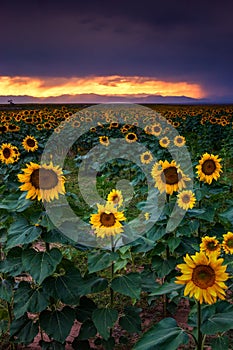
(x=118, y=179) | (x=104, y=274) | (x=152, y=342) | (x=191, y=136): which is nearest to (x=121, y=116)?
(x=191, y=136)

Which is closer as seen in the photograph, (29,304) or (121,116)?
(29,304)

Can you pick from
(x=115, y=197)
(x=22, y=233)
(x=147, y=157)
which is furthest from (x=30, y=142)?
(x=22, y=233)

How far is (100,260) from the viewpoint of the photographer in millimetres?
2686

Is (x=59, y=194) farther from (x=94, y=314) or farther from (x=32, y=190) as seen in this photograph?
(x=94, y=314)

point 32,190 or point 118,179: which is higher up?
point 32,190

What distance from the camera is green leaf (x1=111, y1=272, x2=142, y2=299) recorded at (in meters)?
2.62

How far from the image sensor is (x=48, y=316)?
2816 millimetres

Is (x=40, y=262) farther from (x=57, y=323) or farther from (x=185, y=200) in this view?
(x=185, y=200)

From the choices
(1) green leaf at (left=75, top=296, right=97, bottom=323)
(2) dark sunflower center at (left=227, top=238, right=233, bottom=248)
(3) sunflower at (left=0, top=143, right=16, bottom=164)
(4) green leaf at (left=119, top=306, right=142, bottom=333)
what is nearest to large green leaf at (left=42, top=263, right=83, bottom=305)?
(1) green leaf at (left=75, top=296, right=97, bottom=323)

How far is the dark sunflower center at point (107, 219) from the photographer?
2.81m

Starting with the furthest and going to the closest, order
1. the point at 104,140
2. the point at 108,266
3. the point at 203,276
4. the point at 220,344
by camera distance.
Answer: the point at 104,140, the point at 108,266, the point at 220,344, the point at 203,276

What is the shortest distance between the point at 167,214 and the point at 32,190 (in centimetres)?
111

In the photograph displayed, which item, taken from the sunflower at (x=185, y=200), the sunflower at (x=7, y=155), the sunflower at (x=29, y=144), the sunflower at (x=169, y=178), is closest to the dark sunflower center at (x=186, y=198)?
the sunflower at (x=185, y=200)

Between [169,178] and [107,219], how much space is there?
2.54 ft
